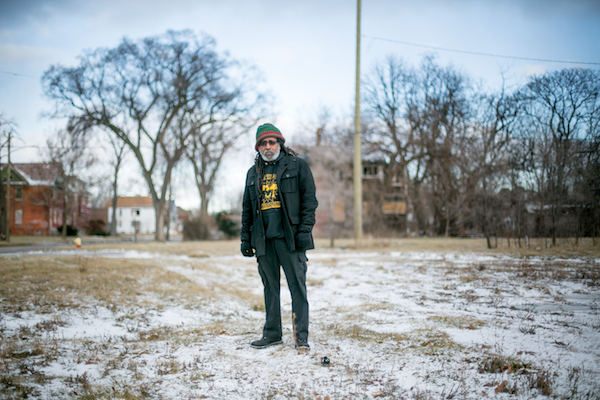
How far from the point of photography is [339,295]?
6809 millimetres

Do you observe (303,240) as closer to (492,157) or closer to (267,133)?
(267,133)

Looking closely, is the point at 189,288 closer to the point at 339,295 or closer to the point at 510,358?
the point at 339,295

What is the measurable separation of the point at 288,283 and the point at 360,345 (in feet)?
2.86

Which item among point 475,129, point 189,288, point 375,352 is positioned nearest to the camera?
point 375,352

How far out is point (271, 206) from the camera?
156 inches

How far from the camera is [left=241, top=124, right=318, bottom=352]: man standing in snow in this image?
12.8 ft

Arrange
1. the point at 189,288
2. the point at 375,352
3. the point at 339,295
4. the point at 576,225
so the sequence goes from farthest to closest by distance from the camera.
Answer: the point at 189,288 → the point at 339,295 → the point at 576,225 → the point at 375,352

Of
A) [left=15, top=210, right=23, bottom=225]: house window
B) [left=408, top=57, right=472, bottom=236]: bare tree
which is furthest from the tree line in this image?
[left=15, top=210, right=23, bottom=225]: house window

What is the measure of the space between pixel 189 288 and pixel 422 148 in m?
28.3

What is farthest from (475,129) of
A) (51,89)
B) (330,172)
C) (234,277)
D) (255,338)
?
(51,89)

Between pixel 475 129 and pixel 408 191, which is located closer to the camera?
pixel 475 129

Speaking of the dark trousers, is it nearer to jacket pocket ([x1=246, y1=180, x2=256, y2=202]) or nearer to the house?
jacket pocket ([x1=246, y1=180, x2=256, y2=202])

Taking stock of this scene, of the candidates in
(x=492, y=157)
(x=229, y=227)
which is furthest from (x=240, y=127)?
(x=492, y=157)

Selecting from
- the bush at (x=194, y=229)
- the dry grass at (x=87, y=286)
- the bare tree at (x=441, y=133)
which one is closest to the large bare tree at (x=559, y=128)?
the dry grass at (x=87, y=286)
